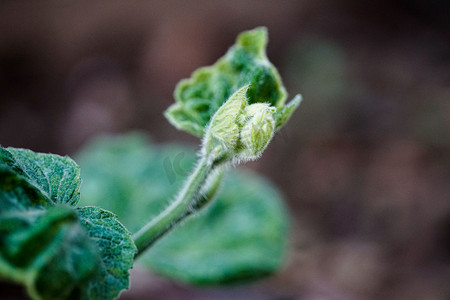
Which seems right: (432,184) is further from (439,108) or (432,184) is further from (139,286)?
(139,286)

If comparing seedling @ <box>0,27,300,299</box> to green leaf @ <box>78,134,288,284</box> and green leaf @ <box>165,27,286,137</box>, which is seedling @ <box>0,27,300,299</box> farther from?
green leaf @ <box>78,134,288,284</box>

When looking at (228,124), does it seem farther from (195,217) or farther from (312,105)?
(312,105)

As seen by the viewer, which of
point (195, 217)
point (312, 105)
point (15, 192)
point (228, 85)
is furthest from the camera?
point (312, 105)

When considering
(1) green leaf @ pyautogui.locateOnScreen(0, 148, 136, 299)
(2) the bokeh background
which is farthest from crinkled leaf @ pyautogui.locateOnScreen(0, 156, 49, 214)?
(2) the bokeh background

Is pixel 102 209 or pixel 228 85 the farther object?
pixel 228 85

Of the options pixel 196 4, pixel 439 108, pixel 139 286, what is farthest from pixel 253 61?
pixel 196 4

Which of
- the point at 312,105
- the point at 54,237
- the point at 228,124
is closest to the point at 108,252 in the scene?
the point at 54,237
